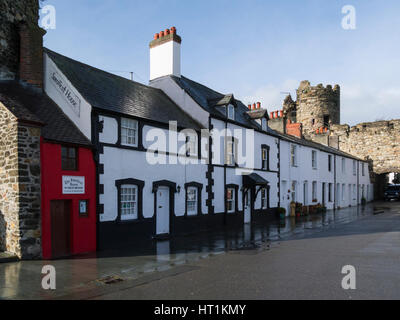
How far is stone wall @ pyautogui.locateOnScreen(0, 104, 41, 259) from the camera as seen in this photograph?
11.2 meters

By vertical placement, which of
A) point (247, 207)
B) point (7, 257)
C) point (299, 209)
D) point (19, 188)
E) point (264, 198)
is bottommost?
point (299, 209)

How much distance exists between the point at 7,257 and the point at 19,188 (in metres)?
2.05

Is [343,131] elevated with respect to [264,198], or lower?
elevated

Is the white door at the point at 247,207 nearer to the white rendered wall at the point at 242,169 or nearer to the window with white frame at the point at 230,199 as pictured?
the white rendered wall at the point at 242,169

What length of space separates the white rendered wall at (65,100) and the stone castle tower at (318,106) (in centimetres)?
4296

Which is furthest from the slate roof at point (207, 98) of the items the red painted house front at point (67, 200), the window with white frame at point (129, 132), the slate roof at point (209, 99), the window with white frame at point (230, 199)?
the red painted house front at point (67, 200)

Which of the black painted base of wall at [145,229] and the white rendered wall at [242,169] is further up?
the white rendered wall at [242,169]

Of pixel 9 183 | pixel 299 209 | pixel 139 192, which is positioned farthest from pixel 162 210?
pixel 299 209

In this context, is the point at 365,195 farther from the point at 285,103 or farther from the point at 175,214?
the point at 175,214

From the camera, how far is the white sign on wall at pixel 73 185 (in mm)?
12477

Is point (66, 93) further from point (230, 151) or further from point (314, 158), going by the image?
point (314, 158)

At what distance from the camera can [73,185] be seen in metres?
12.7
